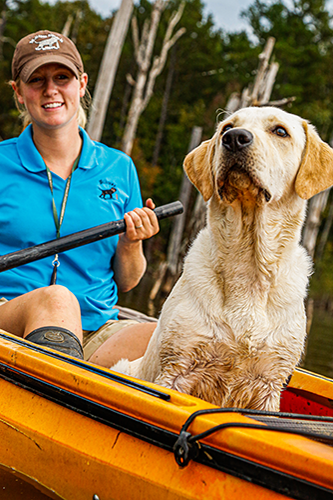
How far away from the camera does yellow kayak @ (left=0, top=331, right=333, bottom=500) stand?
151 centimetres

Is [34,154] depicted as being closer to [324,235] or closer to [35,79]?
[35,79]

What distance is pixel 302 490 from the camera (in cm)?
145

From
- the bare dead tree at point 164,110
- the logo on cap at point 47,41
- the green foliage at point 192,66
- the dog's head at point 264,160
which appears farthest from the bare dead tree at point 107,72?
the bare dead tree at point 164,110

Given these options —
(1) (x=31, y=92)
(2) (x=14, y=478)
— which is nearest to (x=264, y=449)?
(2) (x=14, y=478)

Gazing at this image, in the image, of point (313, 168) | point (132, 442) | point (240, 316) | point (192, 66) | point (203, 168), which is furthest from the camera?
point (192, 66)

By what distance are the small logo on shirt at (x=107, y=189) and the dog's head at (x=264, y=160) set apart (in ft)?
2.77

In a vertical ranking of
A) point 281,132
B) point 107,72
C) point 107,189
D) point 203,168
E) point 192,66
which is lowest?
point 107,189

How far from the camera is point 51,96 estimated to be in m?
3.12

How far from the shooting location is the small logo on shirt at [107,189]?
129 inches

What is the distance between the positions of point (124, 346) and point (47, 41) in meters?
1.94

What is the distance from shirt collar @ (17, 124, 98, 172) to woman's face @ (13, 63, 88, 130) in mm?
119

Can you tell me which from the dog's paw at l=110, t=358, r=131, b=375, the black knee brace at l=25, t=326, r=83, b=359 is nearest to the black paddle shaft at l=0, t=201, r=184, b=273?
the black knee brace at l=25, t=326, r=83, b=359

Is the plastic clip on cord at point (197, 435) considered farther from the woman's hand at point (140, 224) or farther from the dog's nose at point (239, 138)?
the woman's hand at point (140, 224)

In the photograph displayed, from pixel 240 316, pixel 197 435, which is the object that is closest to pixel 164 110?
pixel 240 316
